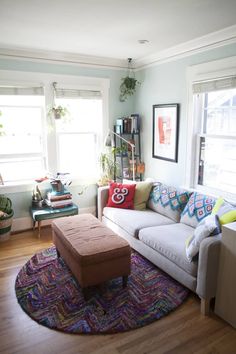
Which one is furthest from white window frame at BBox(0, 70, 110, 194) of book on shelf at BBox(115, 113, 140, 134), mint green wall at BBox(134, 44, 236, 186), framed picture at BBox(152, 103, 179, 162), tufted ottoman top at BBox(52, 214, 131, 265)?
tufted ottoman top at BBox(52, 214, 131, 265)

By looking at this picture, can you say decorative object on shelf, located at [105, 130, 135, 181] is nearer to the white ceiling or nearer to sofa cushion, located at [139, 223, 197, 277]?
the white ceiling

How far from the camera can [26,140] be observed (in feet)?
12.9

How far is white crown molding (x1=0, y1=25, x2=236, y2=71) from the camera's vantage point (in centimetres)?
292

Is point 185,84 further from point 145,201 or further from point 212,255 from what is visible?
point 212,255

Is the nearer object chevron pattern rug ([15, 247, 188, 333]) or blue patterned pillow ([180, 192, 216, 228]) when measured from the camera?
chevron pattern rug ([15, 247, 188, 333])

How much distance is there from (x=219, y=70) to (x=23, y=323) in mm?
3014

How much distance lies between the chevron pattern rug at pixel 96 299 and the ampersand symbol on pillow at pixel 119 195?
0.98 m

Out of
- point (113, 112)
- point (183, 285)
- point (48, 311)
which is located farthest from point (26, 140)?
point (183, 285)

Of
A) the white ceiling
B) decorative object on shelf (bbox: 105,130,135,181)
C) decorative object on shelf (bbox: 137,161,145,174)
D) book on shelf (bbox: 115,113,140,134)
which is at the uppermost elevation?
the white ceiling

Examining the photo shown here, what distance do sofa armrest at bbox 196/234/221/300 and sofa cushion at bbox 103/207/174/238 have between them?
3.28ft

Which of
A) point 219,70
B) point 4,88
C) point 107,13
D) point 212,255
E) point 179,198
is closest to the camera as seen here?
point 212,255

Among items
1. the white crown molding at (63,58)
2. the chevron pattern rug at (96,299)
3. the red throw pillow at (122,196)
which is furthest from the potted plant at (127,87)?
the chevron pattern rug at (96,299)

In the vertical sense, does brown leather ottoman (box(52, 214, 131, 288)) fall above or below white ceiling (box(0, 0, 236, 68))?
below

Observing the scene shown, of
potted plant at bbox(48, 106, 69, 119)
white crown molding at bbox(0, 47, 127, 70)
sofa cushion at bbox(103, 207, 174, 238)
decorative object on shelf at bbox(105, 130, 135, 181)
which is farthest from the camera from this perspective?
decorative object on shelf at bbox(105, 130, 135, 181)
